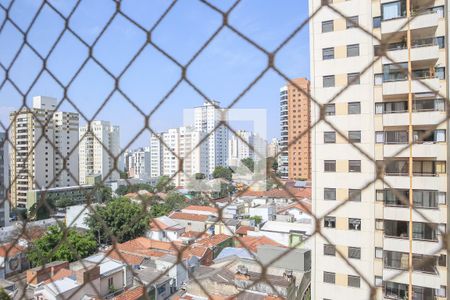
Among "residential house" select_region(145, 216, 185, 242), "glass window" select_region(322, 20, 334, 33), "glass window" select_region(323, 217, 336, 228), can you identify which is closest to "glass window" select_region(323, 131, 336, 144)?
"glass window" select_region(323, 217, 336, 228)

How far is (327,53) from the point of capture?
3.39 metres

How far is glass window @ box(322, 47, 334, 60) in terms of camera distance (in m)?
3.32

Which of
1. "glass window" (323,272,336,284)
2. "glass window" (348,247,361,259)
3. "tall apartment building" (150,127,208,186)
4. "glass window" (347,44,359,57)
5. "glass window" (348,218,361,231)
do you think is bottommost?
"glass window" (323,272,336,284)

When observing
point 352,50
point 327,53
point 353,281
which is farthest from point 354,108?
point 353,281

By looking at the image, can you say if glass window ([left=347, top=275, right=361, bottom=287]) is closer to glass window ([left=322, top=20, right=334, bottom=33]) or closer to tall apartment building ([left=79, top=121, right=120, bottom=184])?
glass window ([left=322, top=20, right=334, bottom=33])

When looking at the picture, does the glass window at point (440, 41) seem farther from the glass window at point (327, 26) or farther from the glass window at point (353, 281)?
the glass window at point (353, 281)

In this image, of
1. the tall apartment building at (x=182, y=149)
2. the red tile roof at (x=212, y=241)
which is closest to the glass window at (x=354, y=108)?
the tall apartment building at (x=182, y=149)

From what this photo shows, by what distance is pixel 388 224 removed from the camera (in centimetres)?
361

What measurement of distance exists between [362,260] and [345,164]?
120 centimetres

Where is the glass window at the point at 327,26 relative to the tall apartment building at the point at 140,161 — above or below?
above

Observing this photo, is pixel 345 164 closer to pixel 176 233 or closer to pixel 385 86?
pixel 385 86

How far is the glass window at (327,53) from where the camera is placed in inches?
131

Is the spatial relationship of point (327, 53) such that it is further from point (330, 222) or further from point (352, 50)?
point (330, 222)

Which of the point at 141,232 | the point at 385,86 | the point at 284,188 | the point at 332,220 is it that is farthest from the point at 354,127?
the point at 141,232
